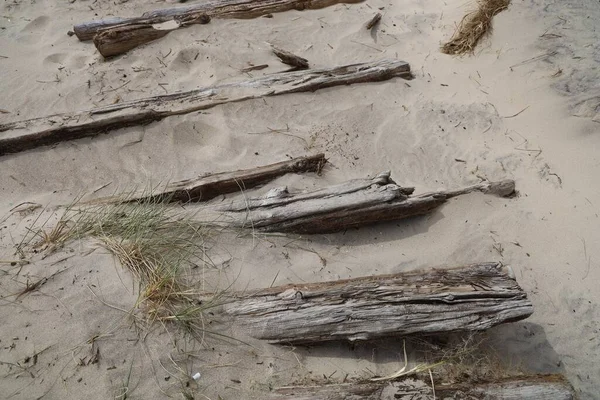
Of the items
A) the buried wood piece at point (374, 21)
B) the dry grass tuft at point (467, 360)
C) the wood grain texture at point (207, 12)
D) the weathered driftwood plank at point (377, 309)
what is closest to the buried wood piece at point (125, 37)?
A: the wood grain texture at point (207, 12)

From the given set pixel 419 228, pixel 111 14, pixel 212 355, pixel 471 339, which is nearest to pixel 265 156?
pixel 419 228

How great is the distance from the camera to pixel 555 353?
9.30ft

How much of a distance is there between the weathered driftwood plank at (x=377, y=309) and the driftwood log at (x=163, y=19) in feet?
11.0

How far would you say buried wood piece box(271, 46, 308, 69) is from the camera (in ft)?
15.6

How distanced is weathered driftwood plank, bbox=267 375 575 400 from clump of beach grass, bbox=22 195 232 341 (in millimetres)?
631

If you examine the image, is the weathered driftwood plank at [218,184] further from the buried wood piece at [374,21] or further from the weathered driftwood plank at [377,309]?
the buried wood piece at [374,21]

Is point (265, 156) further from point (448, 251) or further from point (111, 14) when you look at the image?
point (111, 14)

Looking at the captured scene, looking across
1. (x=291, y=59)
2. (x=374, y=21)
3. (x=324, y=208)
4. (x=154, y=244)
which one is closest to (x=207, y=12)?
(x=291, y=59)

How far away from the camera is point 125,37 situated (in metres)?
4.92

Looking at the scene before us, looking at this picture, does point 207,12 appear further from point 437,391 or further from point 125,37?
point 437,391

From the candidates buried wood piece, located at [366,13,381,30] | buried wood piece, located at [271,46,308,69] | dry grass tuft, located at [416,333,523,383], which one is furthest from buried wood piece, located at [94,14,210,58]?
dry grass tuft, located at [416,333,523,383]

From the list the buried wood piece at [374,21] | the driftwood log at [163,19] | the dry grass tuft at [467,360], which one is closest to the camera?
the dry grass tuft at [467,360]

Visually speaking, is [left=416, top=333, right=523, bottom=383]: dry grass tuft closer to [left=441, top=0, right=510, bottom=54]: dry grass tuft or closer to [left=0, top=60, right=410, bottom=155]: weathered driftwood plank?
[left=0, top=60, right=410, bottom=155]: weathered driftwood plank

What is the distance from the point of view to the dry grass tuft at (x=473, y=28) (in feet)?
16.3
